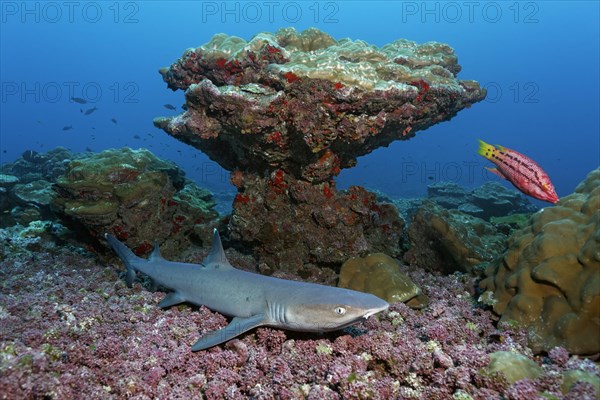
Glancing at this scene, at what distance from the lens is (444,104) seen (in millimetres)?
6703

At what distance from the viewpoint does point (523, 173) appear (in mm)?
4555

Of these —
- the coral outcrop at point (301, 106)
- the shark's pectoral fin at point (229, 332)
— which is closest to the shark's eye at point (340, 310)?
the shark's pectoral fin at point (229, 332)

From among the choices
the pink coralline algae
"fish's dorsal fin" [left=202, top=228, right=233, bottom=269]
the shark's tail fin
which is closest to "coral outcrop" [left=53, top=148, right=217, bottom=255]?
the shark's tail fin

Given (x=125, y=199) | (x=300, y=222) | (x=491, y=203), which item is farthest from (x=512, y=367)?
(x=491, y=203)

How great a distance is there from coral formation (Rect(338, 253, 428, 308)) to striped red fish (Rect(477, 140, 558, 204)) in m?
2.12

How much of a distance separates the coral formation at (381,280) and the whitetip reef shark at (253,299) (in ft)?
5.91

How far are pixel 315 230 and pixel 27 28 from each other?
24465 cm

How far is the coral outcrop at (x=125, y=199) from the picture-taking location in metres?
6.93

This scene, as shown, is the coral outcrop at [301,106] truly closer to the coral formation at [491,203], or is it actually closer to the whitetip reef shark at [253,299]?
the whitetip reef shark at [253,299]

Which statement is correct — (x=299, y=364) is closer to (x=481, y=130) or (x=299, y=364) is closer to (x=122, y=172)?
(x=122, y=172)

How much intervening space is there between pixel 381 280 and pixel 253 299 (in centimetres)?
237

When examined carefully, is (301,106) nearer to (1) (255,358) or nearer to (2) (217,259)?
(2) (217,259)

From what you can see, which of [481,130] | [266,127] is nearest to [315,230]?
[266,127]

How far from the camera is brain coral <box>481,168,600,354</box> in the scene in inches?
141
